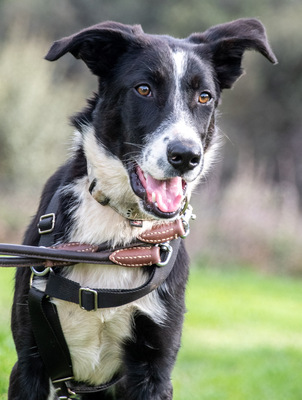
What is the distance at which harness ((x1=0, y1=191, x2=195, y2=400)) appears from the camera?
9.78 feet

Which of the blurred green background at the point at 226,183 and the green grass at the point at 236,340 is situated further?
the blurred green background at the point at 226,183

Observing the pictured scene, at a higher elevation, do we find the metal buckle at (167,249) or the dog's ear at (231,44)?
the dog's ear at (231,44)

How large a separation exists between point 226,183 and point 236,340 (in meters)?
11.0

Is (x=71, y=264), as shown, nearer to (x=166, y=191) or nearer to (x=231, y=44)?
(x=166, y=191)

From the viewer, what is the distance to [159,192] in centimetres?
302

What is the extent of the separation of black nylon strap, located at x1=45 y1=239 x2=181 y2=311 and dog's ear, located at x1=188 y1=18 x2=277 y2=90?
1.09 metres

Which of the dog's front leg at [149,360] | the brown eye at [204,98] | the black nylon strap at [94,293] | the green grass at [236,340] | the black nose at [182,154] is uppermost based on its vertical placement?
the brown eye at [204,98]

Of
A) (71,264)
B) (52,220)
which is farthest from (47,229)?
(71,264)

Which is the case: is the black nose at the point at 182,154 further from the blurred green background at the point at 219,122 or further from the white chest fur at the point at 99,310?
the blurred green background at the point at 219,122

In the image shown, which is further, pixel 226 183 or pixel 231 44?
pixel 226 183

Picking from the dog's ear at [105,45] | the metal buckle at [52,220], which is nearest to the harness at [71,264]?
the metal buckle at [52,220]

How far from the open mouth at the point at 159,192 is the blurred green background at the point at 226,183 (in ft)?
1.50

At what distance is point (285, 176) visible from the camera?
2248 centimetres

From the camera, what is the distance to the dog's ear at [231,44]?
129 inches
